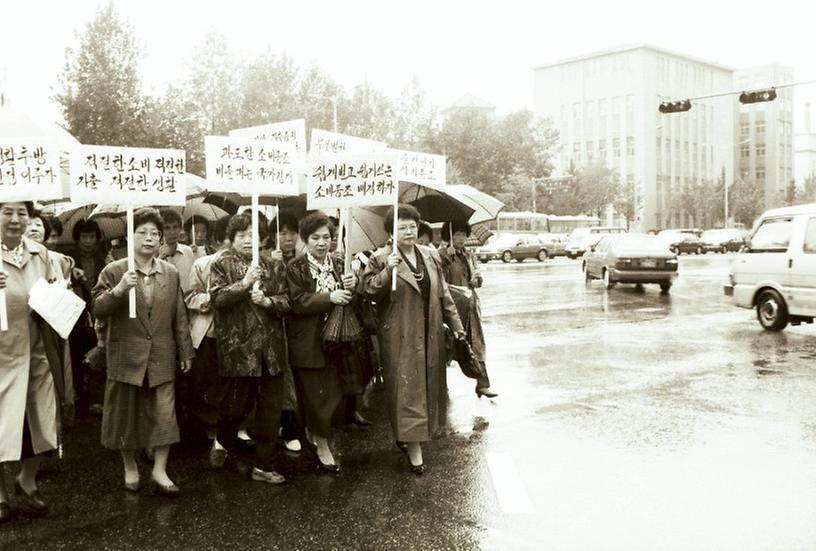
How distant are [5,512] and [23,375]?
763 millimetres

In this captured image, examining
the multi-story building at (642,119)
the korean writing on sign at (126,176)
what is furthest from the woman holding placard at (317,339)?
the multi-story building at (642,119)

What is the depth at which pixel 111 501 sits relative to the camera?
490cm

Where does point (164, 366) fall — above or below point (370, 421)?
above

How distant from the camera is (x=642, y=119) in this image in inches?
3282

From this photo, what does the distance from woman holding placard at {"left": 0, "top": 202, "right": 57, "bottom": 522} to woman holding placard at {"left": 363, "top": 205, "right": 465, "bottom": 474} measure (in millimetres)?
2053

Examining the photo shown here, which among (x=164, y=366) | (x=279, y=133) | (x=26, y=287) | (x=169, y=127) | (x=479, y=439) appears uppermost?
(x=169, y=127)

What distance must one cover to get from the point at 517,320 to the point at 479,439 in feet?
27.9

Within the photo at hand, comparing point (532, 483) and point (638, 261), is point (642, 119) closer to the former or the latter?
point (638, 261)

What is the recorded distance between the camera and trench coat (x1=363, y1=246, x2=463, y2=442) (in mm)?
5418

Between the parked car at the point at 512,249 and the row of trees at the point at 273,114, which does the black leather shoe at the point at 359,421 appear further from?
the parked car at the point at 512,249

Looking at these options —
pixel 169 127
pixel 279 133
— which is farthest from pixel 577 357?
pixel 169 127

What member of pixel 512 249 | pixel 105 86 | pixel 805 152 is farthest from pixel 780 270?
pixel 805 152

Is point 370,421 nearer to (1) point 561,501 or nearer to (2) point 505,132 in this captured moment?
(1) point 561,501

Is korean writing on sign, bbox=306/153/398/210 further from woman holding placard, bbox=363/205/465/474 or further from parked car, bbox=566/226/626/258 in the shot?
parked car, bbox=566/226/626/258
